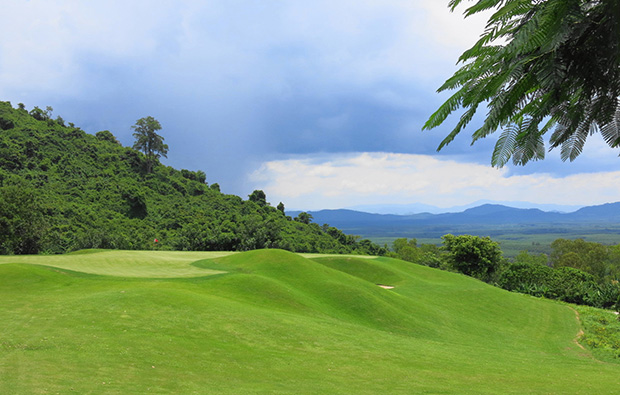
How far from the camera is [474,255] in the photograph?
54.3 meters

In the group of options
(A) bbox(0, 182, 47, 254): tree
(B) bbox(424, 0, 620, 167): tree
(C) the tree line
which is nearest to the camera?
(B) bbox(424, 0, 620, 167): tree

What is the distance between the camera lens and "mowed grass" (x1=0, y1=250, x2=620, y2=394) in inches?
320

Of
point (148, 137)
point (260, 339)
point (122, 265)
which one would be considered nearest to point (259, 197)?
point (148, 137)

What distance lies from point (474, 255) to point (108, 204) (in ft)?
227

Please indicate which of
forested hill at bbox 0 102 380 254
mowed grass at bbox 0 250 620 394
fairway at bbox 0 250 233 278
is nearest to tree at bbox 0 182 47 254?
forested hill at bbox 0 102 380 254

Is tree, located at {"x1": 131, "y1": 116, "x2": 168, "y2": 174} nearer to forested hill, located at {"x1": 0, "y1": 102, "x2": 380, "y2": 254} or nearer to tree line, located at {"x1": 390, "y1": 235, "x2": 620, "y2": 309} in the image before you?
forested hill, located at {"x1": 0, "y1": 102, "x2": 380, "y2": 254}

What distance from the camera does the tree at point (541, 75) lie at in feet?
8.75

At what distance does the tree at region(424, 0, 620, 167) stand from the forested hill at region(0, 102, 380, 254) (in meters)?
55.0

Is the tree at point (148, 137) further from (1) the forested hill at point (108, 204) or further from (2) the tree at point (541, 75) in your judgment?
(2) the tree at point (541, 75)

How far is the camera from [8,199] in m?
44.6

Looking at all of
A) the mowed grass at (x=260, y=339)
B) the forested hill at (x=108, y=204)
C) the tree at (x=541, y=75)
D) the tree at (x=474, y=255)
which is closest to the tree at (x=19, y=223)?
the forested hill at (x=108, y=204)

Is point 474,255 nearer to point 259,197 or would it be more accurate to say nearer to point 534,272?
point 534,272

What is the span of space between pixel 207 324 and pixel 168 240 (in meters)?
54.1

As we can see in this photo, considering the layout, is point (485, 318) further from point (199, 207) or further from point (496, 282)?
point (199, 207)
